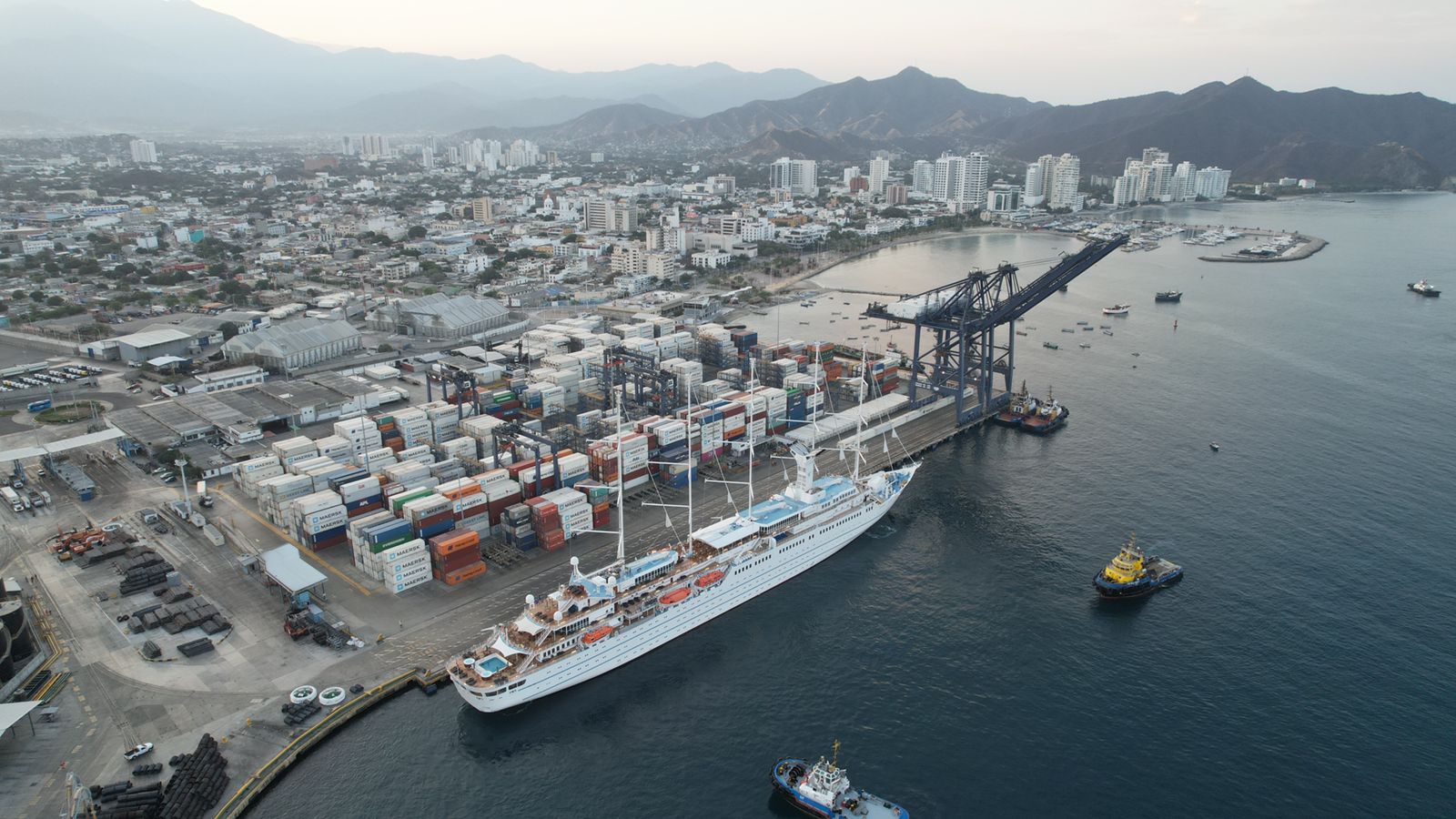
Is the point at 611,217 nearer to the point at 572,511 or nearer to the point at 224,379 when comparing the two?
the point at 224,379

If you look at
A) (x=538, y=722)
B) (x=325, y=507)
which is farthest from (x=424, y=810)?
(x=325, y=507)

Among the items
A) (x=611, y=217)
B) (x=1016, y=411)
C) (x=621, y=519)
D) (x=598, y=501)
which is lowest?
(x=598, y=501)

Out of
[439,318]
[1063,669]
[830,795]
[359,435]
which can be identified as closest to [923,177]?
[439,318]

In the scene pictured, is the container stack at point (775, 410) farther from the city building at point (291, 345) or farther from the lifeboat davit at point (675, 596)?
the city building at point (291, 345)

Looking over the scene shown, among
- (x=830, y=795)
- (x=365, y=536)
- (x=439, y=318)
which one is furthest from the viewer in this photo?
(x=439, y=318)

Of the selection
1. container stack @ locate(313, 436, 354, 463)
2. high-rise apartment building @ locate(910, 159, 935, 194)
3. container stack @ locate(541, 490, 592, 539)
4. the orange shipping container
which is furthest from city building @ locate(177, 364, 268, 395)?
high-rise apartment building @ locate(910, 159, 935, 194)

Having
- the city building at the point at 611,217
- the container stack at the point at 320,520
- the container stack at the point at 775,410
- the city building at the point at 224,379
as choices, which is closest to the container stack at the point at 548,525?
the container stack at the point at 320,520
